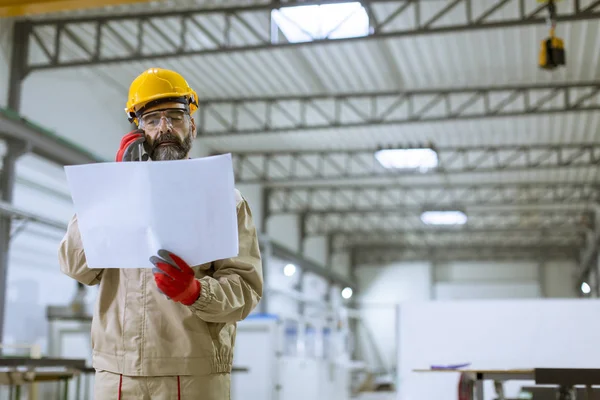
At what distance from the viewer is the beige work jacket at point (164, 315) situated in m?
2.21

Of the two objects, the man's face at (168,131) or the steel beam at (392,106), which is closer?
the man's face at (168,131)

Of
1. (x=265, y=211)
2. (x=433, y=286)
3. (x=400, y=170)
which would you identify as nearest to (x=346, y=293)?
(x=433, y=286)

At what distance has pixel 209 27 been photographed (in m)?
12.1

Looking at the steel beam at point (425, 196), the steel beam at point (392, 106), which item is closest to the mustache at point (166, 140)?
the steel beam at point (392, 106)

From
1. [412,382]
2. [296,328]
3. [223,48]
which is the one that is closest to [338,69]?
[223,48]

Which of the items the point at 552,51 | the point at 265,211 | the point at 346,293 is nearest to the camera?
the point at 552,51

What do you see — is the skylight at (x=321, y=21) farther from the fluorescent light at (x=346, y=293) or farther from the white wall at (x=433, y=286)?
the white wall at (x=433, y=286)

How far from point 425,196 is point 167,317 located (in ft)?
71.9

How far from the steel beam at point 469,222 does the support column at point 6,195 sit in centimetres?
1494

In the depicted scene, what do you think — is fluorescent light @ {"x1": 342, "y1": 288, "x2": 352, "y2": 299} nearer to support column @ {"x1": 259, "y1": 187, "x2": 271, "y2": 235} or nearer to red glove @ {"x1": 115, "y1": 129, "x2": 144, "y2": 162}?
support column @ {"x1": 259, "y1": 187, "x2": 271, "y2": 235}

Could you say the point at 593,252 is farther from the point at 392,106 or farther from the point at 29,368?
the point at 29,368

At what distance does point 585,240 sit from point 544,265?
2.80m

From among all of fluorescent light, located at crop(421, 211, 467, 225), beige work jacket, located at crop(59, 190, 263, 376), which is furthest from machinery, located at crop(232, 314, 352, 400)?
beige work jacket, located at crop(59, 190, 263, 376)

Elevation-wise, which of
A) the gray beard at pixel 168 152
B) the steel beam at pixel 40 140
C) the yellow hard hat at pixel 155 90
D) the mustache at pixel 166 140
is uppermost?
the steel beam at pixel 40 140
